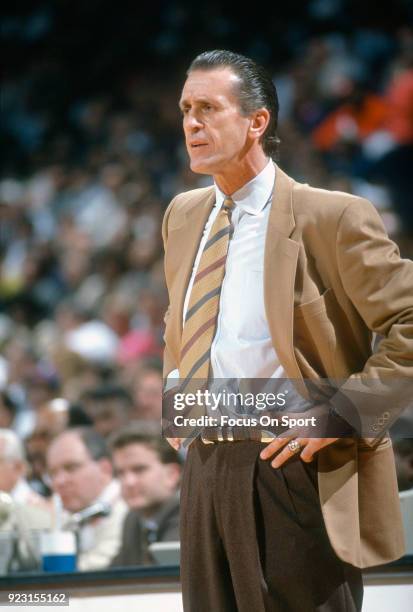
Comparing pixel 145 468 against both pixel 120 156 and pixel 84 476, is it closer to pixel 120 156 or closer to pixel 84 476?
pixel 84 476

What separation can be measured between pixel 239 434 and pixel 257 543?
168 millimetres

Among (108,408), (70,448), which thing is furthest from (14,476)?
(108,408)

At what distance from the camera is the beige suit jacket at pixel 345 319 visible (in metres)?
1.64

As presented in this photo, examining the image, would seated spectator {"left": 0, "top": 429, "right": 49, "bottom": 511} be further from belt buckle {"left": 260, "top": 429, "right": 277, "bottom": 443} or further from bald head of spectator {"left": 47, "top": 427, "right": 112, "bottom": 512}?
belt buckle {"left": 260, "top": 429, "right": 277, "bottom": 443}

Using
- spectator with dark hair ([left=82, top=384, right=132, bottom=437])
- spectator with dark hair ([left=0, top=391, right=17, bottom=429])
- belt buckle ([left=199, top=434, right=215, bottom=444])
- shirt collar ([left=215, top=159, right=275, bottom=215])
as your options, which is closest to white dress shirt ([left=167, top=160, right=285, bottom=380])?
shirt collar ([left=215, top=159, right=275, bottom=215])

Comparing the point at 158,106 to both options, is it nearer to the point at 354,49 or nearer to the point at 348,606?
the point at 354,49

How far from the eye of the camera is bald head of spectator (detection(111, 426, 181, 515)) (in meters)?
3.54

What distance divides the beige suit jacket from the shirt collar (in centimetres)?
5

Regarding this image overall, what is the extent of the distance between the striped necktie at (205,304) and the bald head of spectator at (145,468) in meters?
1.81

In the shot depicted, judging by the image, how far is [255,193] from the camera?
1805mm

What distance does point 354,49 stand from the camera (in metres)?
5.86

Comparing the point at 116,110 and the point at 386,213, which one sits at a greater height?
the point at 116,110

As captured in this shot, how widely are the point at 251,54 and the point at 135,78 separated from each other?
1041mm

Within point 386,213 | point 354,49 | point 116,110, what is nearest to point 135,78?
point 116,110
